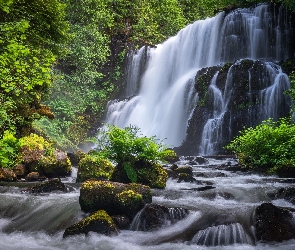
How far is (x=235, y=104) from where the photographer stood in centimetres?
1962

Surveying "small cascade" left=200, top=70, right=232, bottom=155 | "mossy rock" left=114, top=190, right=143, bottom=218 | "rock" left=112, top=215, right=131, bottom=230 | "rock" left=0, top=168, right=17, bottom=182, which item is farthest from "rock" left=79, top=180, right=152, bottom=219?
"small cascade" left=200, top=70, right=232, bottom=155

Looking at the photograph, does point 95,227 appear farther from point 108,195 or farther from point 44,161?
point 44,161

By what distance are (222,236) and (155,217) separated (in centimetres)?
142

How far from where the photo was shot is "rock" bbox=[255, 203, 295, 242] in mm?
5859

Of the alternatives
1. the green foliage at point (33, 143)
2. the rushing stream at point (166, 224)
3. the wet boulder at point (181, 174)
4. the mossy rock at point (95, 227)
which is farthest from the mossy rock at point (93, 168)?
the mossy rock at point (95, 227)

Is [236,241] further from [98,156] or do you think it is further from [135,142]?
[98,156]

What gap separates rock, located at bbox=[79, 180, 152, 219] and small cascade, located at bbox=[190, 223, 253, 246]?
4.75 ft

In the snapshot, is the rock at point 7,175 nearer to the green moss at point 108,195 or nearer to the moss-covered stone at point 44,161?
the moss-covered stone at point 44,161

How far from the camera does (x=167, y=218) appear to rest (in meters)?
6.80

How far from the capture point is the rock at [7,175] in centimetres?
1102

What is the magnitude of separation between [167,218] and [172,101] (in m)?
18.2

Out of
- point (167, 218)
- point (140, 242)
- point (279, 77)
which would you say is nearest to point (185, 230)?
point (167, 218)

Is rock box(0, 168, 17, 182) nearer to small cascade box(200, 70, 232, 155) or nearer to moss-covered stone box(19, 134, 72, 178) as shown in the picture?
moss-covered stone box(19, 134, 72, 178)

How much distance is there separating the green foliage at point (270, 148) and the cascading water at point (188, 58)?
924 centimetres
